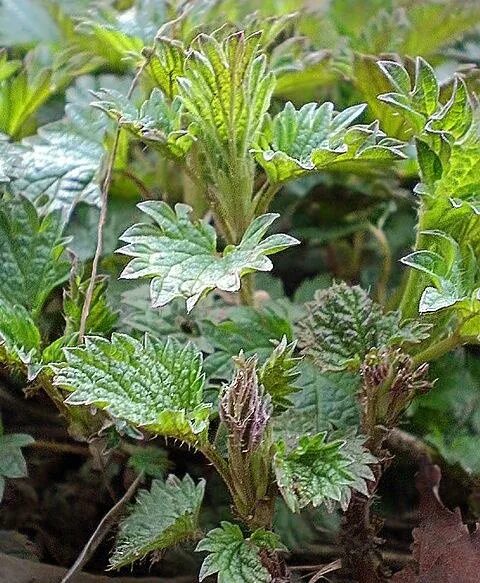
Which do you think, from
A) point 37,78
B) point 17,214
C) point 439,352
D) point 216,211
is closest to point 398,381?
point 439,352

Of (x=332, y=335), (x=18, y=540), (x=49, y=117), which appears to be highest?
(x=49, y=117)

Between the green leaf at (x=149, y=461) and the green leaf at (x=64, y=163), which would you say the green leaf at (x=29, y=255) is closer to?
the green leaf at (x=64, y=163)

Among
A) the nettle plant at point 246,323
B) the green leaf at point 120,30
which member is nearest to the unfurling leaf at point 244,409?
the nettle plant at point 246,323

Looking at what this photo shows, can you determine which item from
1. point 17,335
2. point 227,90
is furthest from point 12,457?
point 227,90

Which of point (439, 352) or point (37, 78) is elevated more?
point (37, 78)

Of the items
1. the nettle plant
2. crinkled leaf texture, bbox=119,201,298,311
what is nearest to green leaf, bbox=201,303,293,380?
the nettle plant

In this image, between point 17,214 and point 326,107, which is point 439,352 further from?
point 17,214

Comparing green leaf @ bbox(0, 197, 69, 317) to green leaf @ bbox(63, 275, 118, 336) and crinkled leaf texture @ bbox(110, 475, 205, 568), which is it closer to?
green leaf @ bbox(63, 275, 118, 336)

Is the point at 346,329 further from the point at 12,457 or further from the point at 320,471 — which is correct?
the point at 12,457
